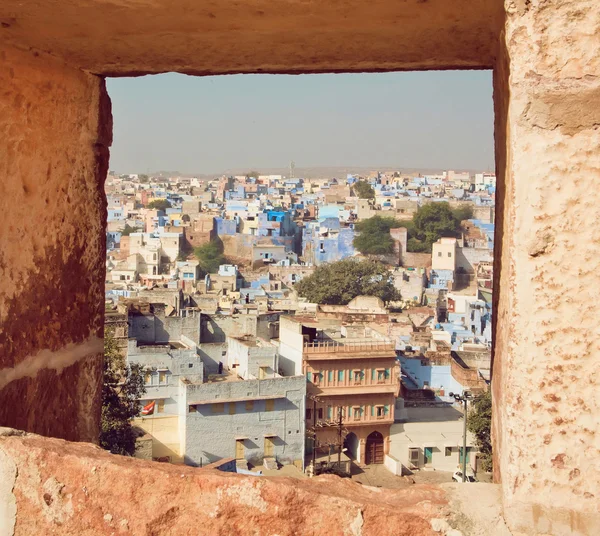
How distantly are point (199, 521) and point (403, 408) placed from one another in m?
13.3

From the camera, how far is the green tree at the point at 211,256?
102 feet

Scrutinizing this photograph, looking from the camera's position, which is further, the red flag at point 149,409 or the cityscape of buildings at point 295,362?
the red flag at point 149,409

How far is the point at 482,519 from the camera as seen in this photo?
2.07 feet

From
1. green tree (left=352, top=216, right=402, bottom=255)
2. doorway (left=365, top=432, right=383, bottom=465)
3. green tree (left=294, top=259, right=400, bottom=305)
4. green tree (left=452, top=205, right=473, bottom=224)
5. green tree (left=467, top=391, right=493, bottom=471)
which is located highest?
green tree (left=452, top=205, right=473, bottom=224)

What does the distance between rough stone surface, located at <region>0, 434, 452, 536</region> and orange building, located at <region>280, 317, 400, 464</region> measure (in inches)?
456

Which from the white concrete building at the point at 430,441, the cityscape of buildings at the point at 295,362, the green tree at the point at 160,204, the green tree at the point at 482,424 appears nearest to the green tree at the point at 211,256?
the cityscape of buildings at the point at 295,362

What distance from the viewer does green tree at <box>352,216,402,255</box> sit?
33.6 meters

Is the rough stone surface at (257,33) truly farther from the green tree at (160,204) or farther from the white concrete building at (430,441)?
the green tree at (160,204)

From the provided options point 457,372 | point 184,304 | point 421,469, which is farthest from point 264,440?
point 184,304

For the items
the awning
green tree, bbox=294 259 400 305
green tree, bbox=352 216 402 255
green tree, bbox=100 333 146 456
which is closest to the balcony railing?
the awning

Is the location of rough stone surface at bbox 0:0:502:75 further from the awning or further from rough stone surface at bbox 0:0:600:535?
the awning

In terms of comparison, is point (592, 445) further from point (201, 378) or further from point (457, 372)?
point (457, 372)

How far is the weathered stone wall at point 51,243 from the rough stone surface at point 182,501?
0.67 ft

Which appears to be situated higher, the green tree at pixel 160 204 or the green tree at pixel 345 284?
the green tree at pixel 160 204
